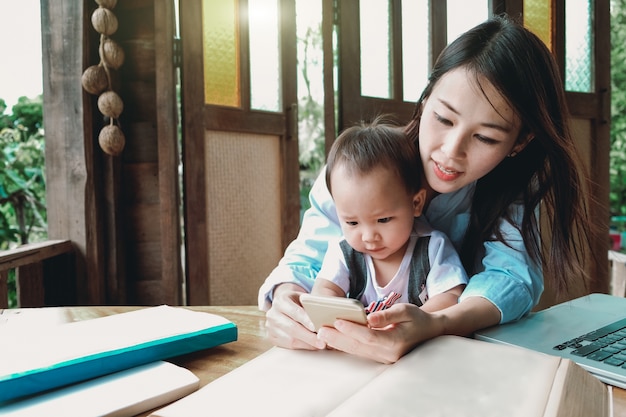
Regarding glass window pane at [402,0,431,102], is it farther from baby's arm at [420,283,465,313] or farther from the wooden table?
the wooden table

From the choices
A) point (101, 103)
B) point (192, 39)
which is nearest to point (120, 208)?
point (101, 103)

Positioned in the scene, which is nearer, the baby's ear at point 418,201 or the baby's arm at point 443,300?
the baby's arm at point 443,300

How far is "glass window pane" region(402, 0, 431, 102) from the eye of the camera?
2.83 meters

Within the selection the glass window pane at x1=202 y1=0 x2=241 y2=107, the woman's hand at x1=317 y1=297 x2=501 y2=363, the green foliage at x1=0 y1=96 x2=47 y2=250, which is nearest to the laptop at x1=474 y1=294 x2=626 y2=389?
the woman's hand at x1=317 y1=297 x2=501 y2=363

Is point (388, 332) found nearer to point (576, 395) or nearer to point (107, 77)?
point (576, 395)

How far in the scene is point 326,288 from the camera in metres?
1.10

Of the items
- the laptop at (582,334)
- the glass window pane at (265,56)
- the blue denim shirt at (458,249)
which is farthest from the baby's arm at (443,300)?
the glass window pane at (265,56)

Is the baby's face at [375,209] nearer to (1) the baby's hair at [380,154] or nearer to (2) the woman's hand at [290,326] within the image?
(1) the baby's hair at [380,154]

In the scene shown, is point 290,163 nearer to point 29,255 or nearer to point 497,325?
point 29,255

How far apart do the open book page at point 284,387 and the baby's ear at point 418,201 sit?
0.57 metres

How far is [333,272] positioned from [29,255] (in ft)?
4.23

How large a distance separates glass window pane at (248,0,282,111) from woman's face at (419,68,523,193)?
1717mm

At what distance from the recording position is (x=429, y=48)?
2.89 meters

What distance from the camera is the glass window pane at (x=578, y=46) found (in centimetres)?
342
